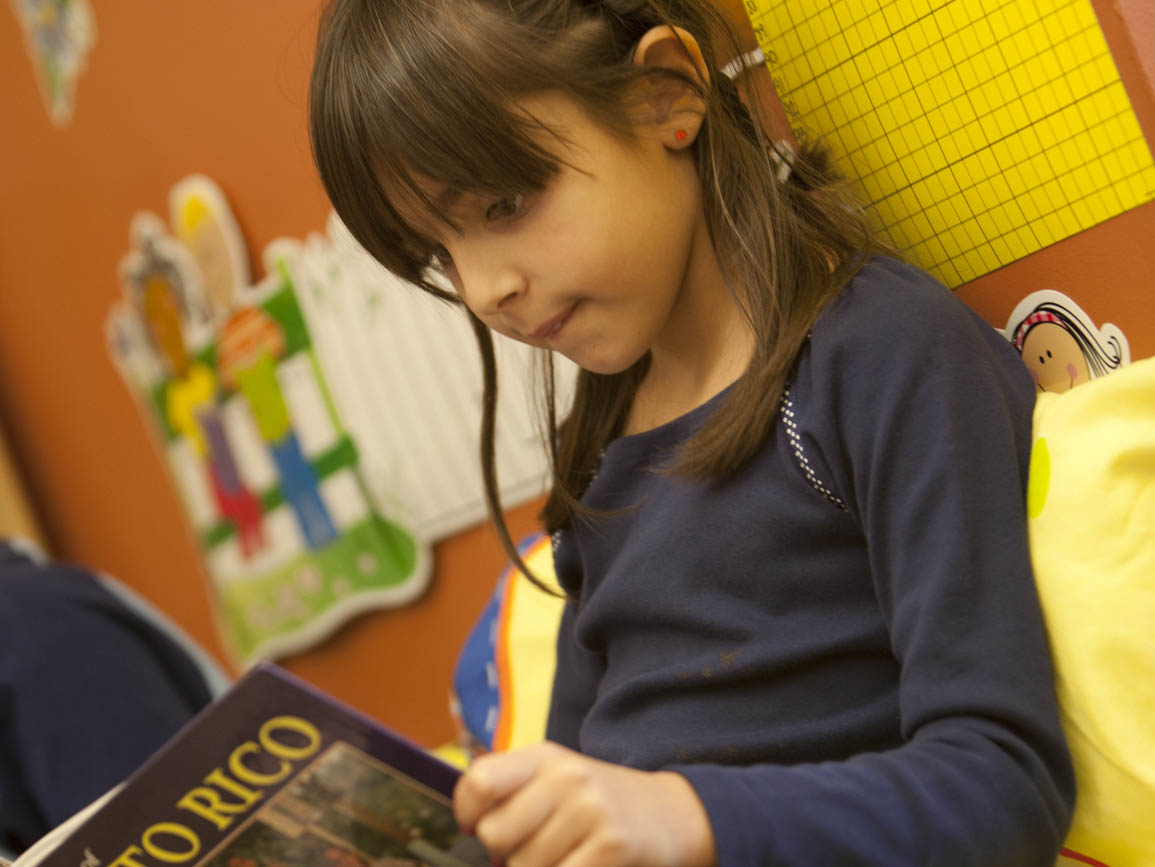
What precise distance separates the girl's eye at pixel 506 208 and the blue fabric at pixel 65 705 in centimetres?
63

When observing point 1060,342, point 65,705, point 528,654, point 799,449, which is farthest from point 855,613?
point 65,705

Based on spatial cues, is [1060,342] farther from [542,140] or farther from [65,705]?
[65,705]

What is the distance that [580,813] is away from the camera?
1.36ft

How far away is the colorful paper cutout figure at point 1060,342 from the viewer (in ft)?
1.95

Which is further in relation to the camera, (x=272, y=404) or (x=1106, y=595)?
(x=272, y=404)

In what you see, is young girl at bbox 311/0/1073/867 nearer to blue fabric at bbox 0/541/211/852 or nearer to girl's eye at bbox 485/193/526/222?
girl's eye at bbox 485/193/526/222

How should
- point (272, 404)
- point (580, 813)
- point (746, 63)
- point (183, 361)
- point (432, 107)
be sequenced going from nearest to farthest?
point (580, 813), point (432, 107), point (746, 63), point (272, 404), point (183, 361)

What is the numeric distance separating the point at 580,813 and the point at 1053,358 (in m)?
Result: 0.38

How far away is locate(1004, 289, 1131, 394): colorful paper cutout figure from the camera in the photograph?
1.95 feet

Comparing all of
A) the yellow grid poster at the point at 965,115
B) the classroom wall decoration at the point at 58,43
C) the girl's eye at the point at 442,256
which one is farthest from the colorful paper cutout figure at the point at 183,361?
the yellow grid poster at the point at 965,115

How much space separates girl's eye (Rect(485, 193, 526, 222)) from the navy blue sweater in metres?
0.16

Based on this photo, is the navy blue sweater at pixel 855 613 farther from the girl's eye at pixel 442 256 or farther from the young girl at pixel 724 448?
the girl's eye at pixel 442 256

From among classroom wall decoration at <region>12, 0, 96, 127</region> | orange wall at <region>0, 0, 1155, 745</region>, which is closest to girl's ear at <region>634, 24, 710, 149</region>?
orange wall at <region>0, 0, 1155, 745</region>

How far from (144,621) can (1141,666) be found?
923 mm
